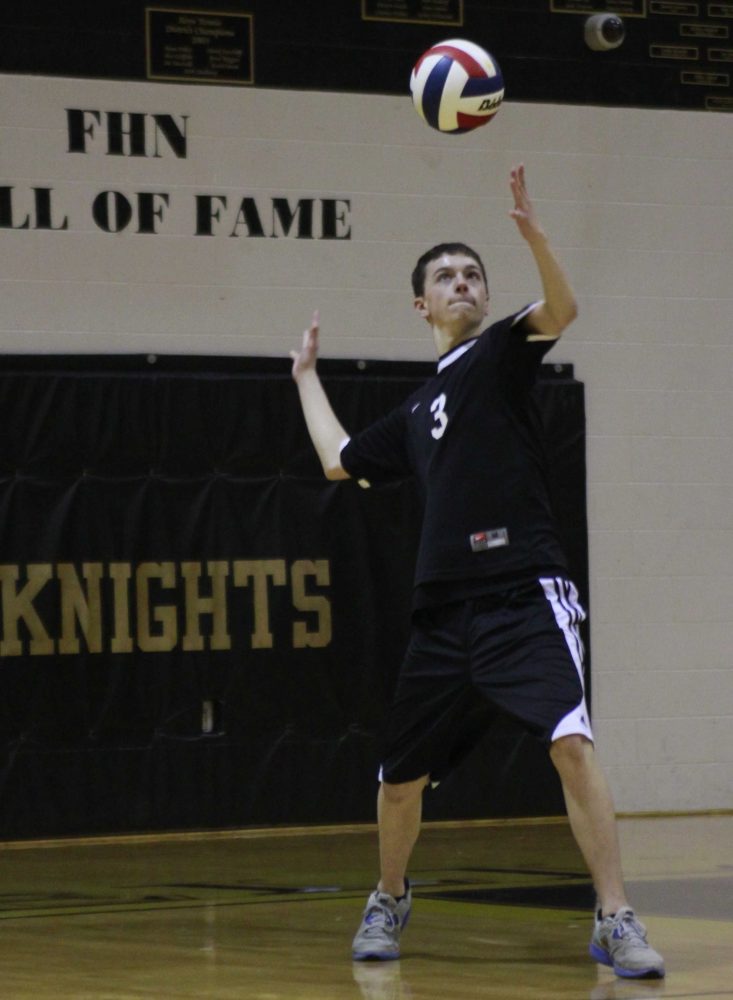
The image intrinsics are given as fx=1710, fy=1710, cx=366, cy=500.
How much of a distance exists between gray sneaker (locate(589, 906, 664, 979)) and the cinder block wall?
495 cm

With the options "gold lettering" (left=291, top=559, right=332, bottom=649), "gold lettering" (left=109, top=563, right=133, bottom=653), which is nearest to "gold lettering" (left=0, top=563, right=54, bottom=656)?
"gold lettering" (left=109, top=563, right=133, bottom=653)

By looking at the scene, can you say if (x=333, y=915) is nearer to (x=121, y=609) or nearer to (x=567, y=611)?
(x=567, y=611)

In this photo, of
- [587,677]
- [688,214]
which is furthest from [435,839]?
[688,214]

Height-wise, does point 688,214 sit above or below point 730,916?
above

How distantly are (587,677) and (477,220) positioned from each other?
2.49 m

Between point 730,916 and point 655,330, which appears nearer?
point 730,916

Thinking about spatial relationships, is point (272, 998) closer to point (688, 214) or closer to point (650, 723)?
point (650, 723)

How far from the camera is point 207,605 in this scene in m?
8.48

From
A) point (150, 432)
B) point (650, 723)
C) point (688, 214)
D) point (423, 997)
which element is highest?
point (688, 214)

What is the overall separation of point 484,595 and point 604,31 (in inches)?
220

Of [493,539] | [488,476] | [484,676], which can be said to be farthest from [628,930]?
[488,476]

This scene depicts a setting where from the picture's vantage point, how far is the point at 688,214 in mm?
9398

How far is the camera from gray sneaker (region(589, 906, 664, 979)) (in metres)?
4.00

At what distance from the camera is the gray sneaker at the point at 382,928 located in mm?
4473
